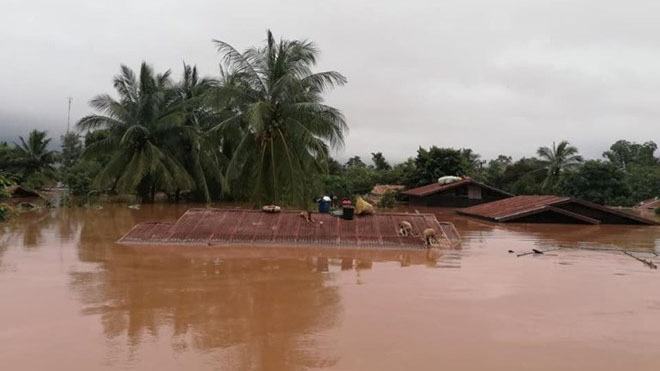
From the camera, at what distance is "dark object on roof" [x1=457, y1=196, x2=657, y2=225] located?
20266mm

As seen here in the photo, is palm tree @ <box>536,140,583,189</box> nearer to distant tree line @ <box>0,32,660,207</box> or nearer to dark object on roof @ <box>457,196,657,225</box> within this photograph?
distant tree line @ <box>0,32,660,207</box>

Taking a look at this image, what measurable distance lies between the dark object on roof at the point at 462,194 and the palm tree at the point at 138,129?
48.0ft

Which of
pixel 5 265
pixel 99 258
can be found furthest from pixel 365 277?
pixel 5 265

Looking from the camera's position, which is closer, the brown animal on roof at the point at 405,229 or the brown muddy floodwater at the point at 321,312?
the brown muddy floodwater at the point at 321,312

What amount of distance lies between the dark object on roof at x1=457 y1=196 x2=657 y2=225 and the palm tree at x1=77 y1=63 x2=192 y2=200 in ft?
50.7

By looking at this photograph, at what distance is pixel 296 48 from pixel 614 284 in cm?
1200

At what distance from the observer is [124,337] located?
5410mm

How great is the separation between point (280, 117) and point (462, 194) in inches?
703

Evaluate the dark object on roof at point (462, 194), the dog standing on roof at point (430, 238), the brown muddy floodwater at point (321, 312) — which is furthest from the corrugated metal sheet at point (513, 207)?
the brown muddy floodwater at point (321, 312)

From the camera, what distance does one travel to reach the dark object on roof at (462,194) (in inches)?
→ 1221

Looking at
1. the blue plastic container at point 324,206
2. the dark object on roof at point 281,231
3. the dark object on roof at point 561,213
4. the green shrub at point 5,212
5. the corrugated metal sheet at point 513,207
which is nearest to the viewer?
the dark object on roof at point 281,231

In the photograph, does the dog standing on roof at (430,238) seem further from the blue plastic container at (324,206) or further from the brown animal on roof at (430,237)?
the blue plastic container at (324,206)

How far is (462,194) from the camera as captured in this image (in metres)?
31.6

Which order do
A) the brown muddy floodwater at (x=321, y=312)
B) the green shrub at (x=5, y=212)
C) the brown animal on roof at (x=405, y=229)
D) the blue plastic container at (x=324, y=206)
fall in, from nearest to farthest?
the brown muddy floodwater at (x=321, y=312) → the brown animal on roof at (x=405, y=229) → the green shrub at (x=5, y=212) → the blue plastic container at (x=324, y=206)
